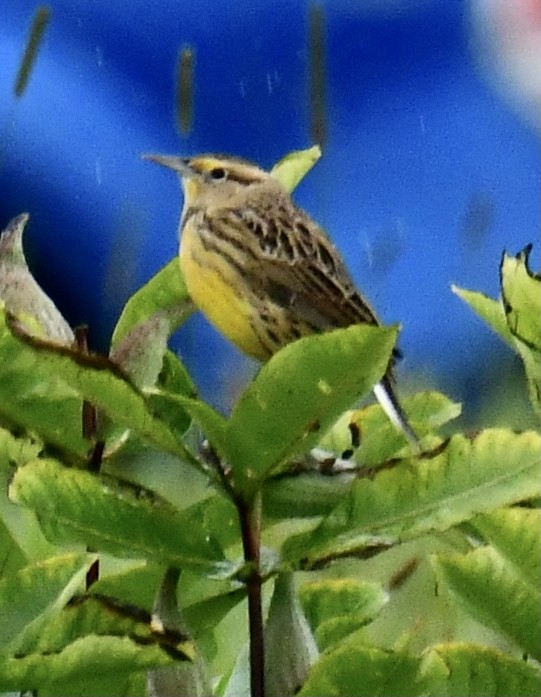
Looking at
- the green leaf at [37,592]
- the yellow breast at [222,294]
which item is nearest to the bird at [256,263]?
the yellow breast at [222,294]

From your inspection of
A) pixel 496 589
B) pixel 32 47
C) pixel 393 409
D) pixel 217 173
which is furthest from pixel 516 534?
pixel 32 47

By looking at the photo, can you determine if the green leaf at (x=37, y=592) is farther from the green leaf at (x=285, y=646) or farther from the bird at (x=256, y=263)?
the bird at (x=256, y=263)

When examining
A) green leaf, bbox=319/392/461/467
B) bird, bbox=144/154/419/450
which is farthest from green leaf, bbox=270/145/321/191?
green leaf, bbox=319/392/461/467

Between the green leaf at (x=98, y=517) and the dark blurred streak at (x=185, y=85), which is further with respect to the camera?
the dark blurred streak at (x=185, y=85)

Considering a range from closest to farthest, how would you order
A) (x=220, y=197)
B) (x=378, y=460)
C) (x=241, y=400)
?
(x=241, y=400) < (x=378, y=460) < (x=220, y=197)

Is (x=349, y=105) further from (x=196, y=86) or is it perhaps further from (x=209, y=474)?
(x=209, y=474)

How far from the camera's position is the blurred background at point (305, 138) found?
2.51 ft

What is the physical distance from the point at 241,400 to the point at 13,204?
0.49 m

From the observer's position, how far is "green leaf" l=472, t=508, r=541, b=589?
373 millimetres

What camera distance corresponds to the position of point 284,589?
1.21 ft

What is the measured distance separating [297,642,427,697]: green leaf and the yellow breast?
26 cm

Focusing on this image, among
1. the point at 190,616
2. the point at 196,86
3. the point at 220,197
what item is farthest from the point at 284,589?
the point at 196,86

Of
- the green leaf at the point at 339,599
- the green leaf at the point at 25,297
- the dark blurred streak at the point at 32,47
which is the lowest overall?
the green leaf at the point at 339,599

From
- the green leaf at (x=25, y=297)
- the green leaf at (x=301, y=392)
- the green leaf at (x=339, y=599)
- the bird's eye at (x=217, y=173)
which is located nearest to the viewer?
the green leaf at (x=301, y=392)
